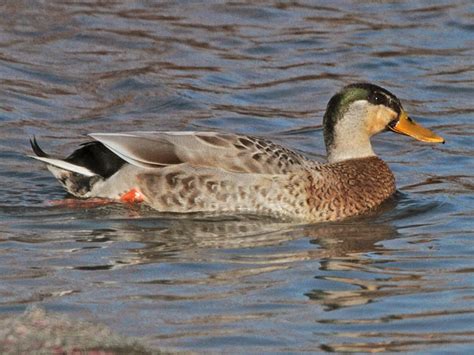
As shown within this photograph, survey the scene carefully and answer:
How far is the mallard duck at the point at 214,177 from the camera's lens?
1034cm

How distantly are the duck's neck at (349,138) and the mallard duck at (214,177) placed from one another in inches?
9.7

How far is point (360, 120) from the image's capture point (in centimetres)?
1101

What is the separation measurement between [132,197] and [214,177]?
59 cm

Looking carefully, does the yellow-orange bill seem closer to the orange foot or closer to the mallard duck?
the mallard duck

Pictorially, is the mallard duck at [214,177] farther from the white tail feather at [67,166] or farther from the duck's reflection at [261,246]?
the duck's reflection at [261,246]

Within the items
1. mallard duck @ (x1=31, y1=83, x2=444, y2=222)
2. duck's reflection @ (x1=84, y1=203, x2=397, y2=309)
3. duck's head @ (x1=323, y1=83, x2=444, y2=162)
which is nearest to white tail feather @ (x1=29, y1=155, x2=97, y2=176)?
mallard duck @ (x1=31, y1=83, x2=444, y2=222)

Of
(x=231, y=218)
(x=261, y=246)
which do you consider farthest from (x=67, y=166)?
(x=261, y=246)

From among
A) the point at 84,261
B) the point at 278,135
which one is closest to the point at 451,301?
the point at 84,261

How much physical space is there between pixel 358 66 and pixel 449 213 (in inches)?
181

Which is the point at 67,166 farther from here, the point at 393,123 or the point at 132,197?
the point at 393,123

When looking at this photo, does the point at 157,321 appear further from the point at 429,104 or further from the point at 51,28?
the point at 51,28

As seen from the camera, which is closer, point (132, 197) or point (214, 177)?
point (214, 177)

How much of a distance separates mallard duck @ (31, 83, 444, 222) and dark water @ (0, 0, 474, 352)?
18 centimetres

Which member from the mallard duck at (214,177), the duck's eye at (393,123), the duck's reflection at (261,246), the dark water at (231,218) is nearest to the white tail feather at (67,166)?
the mallard duck at (214,177)
